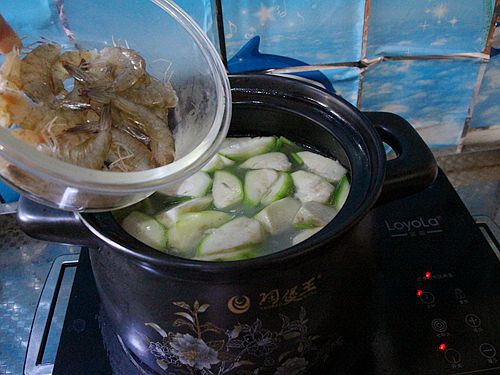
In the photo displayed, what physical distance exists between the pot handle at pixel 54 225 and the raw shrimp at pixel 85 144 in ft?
0.26

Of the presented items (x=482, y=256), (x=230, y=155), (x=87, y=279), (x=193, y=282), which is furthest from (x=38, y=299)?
(x=482, y=256)

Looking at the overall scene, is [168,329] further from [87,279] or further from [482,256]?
[482,256]

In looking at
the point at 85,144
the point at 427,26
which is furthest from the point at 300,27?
the point at 85,144

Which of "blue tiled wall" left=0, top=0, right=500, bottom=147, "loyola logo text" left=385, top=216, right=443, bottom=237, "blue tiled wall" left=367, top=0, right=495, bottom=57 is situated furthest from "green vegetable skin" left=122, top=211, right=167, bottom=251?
"blue tiled wall" left=367, top=0, right=495, bottom=57

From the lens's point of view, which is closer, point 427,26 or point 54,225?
point 54,225

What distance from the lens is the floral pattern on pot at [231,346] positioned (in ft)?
2.41

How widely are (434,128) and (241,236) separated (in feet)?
3.20

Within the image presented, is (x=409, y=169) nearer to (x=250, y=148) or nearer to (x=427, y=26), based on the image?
(x=250, y=148)

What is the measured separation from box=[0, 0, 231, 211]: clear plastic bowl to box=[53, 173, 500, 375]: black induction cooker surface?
11.3 inches

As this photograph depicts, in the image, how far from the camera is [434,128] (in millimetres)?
1616

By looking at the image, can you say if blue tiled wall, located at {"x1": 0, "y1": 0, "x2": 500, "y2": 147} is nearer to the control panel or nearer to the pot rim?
the control panel

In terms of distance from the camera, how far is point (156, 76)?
2.98 feet

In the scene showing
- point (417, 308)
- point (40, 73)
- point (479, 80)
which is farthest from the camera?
point (479, 80)

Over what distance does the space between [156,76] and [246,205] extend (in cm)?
27
